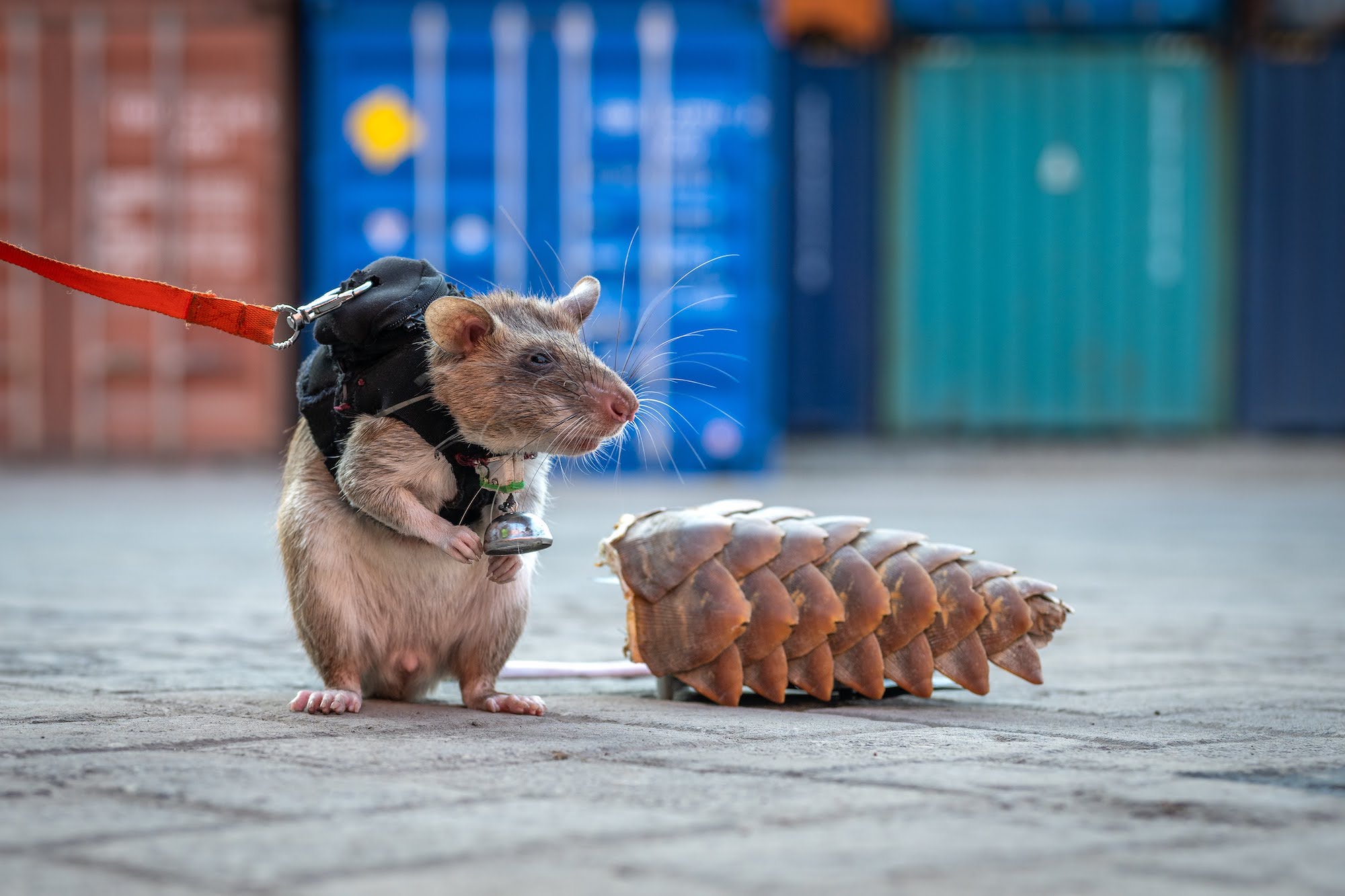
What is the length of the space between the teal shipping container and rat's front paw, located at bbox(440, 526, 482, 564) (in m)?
15.3

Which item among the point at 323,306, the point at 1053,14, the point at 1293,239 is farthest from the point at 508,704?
the point at 1293,239

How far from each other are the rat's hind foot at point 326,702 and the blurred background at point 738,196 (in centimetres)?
691

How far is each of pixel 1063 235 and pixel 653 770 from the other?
16.1m

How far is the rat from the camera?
12.7 ft

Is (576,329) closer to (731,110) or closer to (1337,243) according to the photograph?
(731,110)

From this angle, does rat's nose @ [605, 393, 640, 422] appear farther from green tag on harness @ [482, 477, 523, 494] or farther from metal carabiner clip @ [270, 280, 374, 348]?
metal carabiner clip @ [270, 280, 374, 348]

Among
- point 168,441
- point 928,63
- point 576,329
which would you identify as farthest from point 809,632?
point 928,63

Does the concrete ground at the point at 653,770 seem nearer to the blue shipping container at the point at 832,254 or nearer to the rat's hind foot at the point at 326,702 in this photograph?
the rat's hind foot at the point at 326,702

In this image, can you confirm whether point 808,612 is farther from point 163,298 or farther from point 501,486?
point 163,298

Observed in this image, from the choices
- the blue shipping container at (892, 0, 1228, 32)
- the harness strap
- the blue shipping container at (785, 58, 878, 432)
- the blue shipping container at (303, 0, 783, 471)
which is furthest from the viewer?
the blue shipping container at (785, 58, 878, 432)

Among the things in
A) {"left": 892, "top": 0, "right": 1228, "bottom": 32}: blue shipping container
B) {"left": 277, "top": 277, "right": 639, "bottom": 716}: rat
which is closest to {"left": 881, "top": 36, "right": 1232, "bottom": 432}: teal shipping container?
{"left": 892, "top": 0, "right": 1228, "bottom": 32}: blue shipping container

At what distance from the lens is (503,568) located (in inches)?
160

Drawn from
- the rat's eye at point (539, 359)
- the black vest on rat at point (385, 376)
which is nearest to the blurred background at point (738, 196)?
the black vest on rat at point (385, 376)

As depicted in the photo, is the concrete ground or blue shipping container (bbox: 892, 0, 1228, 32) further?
blue shipping container (bbox: 892, 0, 1228, 32)
